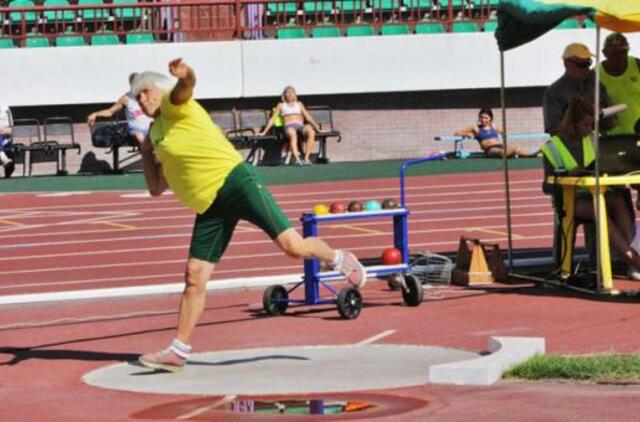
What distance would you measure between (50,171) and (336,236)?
1387 centimetres

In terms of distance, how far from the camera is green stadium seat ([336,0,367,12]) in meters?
34.6

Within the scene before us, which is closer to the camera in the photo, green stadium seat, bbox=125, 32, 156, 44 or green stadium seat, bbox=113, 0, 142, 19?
green stadium seat, bbox=125, 32, 156, 44

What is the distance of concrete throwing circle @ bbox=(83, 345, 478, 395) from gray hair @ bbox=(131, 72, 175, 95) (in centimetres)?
183

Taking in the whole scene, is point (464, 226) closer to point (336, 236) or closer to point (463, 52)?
point (336, 236)

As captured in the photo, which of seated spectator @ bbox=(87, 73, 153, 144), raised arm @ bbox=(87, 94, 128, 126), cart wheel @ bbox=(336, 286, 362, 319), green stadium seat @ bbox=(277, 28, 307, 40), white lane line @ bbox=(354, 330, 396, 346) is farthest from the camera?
green stadium seat @ bbox=(277, 28, 307, 40)

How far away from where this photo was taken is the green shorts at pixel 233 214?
36.0 feet

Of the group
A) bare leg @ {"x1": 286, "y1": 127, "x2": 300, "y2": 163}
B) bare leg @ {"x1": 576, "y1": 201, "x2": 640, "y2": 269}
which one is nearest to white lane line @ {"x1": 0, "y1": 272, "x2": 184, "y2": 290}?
bare leg @ {"x1": 576, "y1": 201, "x2": 640, "y2": 269}

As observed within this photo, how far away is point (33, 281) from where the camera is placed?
17312 millimetres

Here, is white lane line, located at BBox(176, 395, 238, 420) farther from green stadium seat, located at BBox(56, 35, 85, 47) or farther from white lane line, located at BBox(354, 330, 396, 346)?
green stadium seat, located at BBox(56, 35, 85, 47)

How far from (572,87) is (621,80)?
488 mm

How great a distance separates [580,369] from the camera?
32.7ft

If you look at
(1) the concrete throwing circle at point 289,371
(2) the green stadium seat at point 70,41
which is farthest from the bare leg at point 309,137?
(1) the concrete throwing circle at point 289,371

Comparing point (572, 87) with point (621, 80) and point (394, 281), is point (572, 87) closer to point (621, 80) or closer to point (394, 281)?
point (621, 80)

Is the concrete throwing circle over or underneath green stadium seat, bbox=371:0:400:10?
underneath
